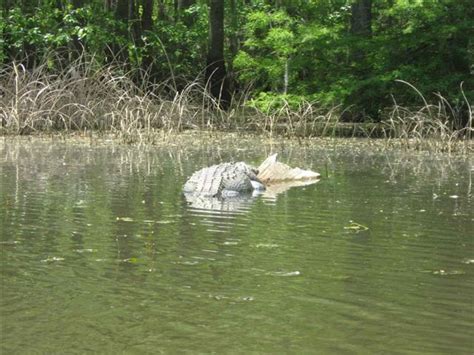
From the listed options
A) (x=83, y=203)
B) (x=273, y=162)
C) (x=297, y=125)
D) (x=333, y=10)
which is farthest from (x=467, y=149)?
(x=83, y=203)

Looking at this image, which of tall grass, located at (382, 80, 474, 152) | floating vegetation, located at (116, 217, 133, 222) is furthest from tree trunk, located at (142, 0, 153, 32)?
floating vegetation, located at (116, 217, 133, 222)

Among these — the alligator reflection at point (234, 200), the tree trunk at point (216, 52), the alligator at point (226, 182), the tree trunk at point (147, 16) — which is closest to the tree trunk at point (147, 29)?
the tree trunk at point (147, 16)

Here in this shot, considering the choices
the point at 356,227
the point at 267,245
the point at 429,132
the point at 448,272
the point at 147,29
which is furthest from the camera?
the point at 147,29

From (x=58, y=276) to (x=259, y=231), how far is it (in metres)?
2.42

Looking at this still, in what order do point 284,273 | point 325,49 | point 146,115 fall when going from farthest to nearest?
point 325,49 → point 146,115 → point 284,273

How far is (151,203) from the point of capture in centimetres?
980

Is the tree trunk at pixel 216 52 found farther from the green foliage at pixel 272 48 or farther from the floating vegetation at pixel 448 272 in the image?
the floating vegetation at pixel 448 272

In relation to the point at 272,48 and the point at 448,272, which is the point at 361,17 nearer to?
the point at 272,48

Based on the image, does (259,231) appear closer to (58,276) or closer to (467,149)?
(58,276)

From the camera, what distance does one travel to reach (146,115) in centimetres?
1842

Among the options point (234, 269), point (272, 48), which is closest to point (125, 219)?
point (234, 269)

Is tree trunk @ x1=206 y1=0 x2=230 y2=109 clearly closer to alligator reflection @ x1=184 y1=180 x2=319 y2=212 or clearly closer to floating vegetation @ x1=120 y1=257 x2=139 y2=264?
alligator reflection @ x1=184 y1=180 x2=319 y2=212

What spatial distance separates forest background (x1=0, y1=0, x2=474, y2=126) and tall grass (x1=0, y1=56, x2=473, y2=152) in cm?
40

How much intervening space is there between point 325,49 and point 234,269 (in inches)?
604
